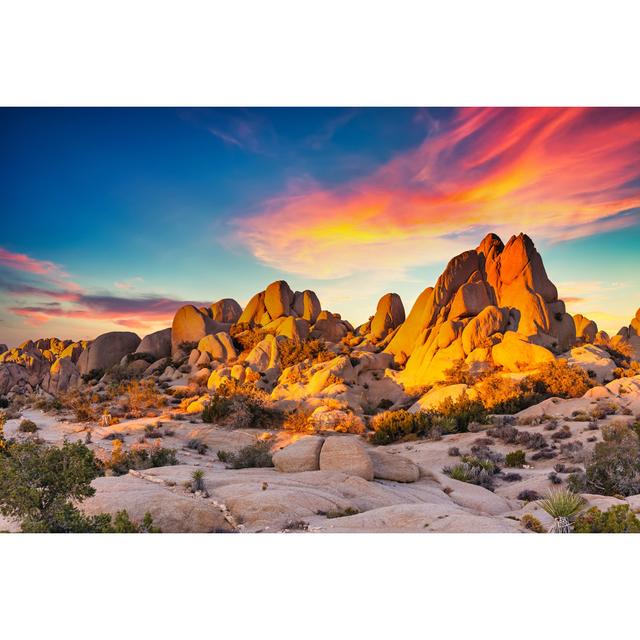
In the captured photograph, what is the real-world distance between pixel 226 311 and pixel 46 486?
23331 millimetres

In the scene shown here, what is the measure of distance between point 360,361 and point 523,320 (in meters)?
8.34

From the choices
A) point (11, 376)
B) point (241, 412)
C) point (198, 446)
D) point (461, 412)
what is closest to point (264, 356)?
point (241, 412)

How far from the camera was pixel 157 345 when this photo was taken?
95.0 ft

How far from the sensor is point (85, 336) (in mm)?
16812

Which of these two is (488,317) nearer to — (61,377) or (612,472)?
(612,472)

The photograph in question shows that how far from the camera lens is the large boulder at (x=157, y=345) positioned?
28.5 meters

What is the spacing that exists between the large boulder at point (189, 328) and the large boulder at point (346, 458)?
18.1 meters

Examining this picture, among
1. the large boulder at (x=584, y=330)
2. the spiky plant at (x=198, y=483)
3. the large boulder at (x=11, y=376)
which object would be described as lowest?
the spiky plant at (x=198, y=483)

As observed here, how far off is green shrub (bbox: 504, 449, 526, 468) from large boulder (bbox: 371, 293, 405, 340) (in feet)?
57.3

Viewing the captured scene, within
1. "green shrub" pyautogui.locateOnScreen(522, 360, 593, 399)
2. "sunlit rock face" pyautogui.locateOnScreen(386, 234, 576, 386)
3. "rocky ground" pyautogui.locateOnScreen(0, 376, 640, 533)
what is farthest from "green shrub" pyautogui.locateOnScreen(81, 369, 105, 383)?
"green shrub" pyautogui.locateOnScreen(522, 360, 593, 399)

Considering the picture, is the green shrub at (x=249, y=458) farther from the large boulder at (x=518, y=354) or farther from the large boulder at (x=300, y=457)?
the large boulder at (x=518, y=354)

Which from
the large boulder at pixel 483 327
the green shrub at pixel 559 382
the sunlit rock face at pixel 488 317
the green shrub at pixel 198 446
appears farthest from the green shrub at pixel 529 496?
the large boulder at pixel 483 327
